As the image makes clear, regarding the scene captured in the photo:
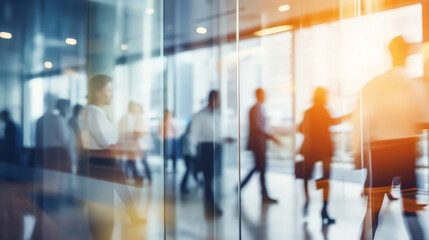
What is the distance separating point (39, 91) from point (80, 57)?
473mm

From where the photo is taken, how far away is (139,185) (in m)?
3.12

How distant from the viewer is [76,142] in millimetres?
2850

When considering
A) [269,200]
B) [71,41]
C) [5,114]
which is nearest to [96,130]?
[5,114]

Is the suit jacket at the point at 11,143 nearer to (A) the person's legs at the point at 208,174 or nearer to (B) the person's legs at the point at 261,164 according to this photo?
(A) the person's legs at the point at 208,174

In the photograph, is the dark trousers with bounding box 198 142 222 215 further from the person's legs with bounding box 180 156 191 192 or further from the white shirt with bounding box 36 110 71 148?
the white shirt with bounding box 36 110 71 148

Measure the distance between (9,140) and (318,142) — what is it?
300 cm


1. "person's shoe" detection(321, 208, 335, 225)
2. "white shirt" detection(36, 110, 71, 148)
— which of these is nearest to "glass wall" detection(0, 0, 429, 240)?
"white shirt" detection(36, 110, 71, 148)

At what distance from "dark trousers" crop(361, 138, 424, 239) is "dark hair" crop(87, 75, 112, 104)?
2713 millimetres

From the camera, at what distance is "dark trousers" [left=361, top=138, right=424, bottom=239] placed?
278 centimetres

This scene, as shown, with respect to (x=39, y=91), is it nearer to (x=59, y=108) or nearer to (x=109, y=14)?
(x=59, y=108)

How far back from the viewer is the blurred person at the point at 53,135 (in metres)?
2.69

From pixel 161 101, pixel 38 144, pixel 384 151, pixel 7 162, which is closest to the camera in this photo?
pixel 7 162

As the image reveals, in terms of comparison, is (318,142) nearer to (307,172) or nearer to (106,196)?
(307,172)

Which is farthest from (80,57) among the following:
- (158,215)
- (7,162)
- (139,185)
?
(158,215)
